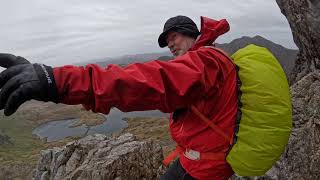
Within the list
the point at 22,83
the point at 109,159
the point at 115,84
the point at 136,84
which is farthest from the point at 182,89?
the point at 109,159

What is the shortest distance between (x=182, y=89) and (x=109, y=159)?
8.84 metres

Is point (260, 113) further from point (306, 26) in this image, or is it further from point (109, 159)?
point (109, 159)

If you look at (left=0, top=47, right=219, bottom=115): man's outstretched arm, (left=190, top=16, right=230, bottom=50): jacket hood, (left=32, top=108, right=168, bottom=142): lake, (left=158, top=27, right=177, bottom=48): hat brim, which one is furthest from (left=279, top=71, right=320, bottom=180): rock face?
(left=32, top=108, right=168, bottom=142): lake

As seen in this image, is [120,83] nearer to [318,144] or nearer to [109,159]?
[318,144]

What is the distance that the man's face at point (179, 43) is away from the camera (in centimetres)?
706

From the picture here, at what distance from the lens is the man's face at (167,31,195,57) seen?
7.06 metres

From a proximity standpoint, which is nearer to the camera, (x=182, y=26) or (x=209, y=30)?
(x=209, y=30)

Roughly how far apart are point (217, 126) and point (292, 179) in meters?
6.01

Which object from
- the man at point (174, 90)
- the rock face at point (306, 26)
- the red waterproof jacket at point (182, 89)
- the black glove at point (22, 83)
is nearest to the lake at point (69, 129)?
the rock face at point (306, 26)

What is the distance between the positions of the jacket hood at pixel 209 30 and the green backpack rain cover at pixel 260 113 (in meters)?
0.45

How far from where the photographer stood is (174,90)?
4992mm

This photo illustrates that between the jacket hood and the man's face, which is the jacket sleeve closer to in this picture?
the jacket hood

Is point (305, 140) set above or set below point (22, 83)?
below

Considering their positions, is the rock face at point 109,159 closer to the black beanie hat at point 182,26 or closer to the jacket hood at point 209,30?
the black beanie hat at point 182,26
